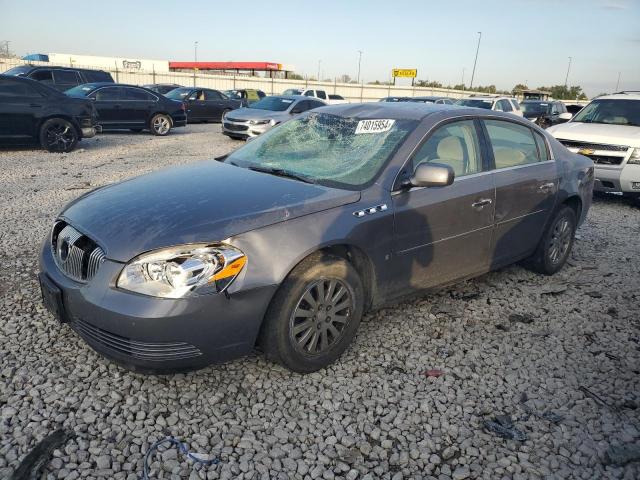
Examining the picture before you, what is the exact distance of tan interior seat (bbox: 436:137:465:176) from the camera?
3.73m

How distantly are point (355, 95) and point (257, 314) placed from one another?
46.4m

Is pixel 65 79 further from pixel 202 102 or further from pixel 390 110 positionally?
pixel 390 110

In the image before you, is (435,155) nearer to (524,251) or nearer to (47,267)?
(524,251)

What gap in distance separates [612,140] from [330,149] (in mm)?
6339

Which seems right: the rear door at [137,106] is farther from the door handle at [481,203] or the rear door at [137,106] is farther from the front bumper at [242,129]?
the door handle at [481,203]

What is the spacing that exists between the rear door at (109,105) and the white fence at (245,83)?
871 inches

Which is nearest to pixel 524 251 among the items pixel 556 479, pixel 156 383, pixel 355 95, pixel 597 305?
pixel 597 305

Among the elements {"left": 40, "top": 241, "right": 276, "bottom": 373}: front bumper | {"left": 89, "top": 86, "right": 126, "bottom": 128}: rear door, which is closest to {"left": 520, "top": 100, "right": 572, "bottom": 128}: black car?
{"left": 89, "top": 86, "right": 126, "bottom": 128}: rear door

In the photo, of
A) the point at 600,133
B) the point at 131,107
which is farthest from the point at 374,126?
the point at 131,107

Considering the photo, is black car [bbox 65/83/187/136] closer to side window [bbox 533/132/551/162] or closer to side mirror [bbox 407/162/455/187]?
side window [bbox 533/132/551/162]

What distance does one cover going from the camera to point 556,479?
2.35 metres

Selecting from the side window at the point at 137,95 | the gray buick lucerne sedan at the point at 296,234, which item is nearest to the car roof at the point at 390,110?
the gray buick lucerne sedan at the point at 296,234

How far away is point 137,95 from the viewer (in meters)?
14.9

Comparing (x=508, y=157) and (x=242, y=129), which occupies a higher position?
(x=508, y=157)
